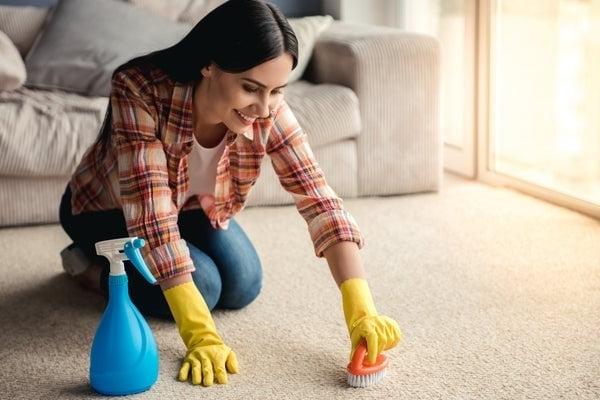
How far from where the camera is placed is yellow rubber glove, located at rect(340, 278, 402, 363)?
1528mm

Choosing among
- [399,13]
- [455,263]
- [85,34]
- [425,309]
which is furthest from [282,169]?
[399,13]

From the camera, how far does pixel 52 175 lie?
2635mm

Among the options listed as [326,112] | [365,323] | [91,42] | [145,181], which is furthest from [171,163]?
[91,42]

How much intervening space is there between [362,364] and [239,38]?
1.93 feet

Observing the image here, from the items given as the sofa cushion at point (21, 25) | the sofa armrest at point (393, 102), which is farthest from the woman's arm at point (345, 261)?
the sofa cushion at point (21, 25)

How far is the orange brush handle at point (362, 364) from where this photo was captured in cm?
155

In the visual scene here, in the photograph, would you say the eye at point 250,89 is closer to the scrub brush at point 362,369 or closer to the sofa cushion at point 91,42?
the scrub brush at point 362,369

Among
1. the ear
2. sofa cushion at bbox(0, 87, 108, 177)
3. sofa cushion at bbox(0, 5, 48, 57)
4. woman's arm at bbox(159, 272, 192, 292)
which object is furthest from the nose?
sofa cushion at bbox(0, 5, 48, 57)

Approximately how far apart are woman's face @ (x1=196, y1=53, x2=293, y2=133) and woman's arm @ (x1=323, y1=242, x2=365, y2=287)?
0.27m

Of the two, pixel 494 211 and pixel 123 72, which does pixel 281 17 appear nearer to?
pixel 123 72

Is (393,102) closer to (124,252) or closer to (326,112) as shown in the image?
(326,112)

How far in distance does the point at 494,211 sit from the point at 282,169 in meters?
1.25

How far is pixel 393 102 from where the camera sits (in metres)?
2.98

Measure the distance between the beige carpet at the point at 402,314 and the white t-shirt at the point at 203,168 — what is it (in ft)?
0.90
